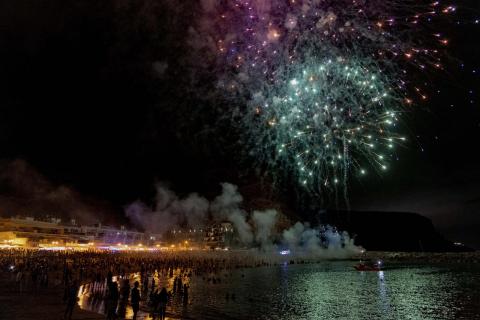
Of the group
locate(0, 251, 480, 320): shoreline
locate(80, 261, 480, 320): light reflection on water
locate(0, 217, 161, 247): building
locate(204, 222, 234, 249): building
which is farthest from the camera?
locate(204, 222, 234, 249): building

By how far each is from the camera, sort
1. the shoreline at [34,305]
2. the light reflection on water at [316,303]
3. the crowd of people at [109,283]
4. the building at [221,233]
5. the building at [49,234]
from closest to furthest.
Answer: the shoreline at [34,305], the crowd of people at [109,283], the light reflection on water at [316,303], the building at [49,234], the building at [221,233]

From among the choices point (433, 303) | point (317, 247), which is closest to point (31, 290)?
point (433, 303)

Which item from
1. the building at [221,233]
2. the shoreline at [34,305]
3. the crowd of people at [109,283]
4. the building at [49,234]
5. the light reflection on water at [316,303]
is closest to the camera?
the shoreline at [34,305]

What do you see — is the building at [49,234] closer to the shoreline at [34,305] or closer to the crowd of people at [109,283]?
the crowd of people at [109,283]

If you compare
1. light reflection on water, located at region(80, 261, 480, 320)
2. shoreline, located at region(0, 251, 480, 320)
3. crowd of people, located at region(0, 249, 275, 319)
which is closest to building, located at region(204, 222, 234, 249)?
crowd of people, located at region(0, 249, 275, 319)


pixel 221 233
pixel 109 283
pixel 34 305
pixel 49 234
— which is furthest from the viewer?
pixel 221 233

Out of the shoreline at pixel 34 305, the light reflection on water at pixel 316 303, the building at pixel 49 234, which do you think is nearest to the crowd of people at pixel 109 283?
the shoreline at pixel 34 305

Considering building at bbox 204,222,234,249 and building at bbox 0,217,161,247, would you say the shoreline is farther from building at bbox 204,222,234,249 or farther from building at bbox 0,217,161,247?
building at bbox 204,222,234,249

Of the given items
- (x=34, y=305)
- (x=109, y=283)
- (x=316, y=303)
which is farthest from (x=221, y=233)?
(x=34, y=305)

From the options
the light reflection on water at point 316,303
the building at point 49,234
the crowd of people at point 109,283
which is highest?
the building at point 49,234

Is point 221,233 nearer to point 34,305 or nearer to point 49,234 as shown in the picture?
point 49,234

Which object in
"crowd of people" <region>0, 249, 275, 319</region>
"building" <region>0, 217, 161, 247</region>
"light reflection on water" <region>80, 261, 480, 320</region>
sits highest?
"building" <region>0, 217, 161, 247</region>

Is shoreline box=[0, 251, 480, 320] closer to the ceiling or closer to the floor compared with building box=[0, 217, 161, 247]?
closer to the floor

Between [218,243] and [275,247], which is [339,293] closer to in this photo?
[218,243]
